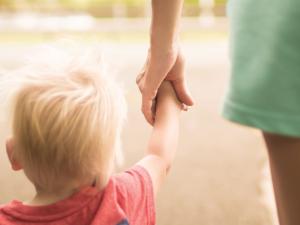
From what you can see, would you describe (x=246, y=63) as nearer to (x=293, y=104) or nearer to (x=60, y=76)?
(x=293, y=104)

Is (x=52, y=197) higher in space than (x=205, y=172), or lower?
higher

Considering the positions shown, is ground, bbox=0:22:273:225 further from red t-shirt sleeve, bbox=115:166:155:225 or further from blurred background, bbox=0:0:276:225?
red t-shirt sleeve, bbox=115:166:155:225

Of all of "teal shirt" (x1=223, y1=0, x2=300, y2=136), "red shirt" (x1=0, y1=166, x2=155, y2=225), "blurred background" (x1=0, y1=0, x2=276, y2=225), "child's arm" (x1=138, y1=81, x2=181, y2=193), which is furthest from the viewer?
"blurred background" (x1=0, y1=0, x2=276, y2=225)

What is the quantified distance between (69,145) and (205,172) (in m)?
1.66

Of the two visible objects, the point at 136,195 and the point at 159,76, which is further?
the point at 159,76

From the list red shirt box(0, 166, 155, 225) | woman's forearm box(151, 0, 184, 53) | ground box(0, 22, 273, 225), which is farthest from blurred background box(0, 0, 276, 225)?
red shirt box(0, 166, 155, 225)

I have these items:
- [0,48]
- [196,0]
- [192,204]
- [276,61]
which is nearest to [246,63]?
[276,61]

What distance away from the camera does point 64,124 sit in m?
0.90

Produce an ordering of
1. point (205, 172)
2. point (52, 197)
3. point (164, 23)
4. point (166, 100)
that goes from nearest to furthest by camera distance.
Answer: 1. point (52, 197)
2. point (164, 23)
3. point (166, 100)
4. point (205, 172)

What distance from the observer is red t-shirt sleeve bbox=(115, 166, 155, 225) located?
98 centimetres

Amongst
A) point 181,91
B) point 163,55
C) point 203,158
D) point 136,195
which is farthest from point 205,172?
point 136,195

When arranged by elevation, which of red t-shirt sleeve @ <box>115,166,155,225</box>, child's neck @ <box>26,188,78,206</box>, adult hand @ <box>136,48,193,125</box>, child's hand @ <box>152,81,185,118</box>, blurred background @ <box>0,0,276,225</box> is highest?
adult hand @ <box>136,48,193,125</box>

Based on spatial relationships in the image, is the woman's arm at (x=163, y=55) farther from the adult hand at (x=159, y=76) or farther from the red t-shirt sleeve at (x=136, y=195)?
the red t-shirt sleeve at (x=136, y=195)

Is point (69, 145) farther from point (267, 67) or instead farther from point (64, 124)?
point (267, 67)
